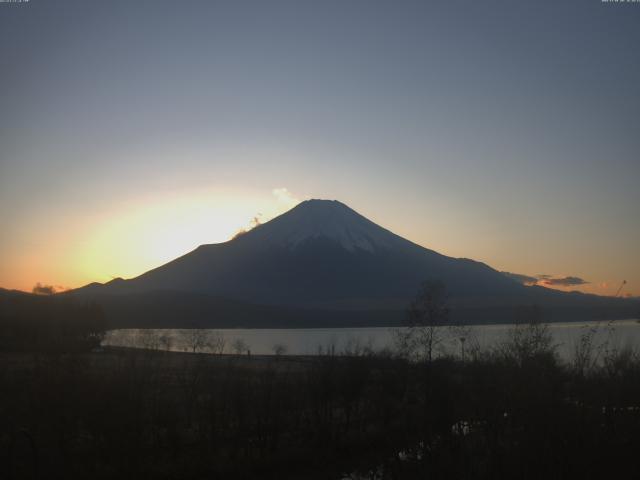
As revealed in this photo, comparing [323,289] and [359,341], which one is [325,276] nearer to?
[323,289]

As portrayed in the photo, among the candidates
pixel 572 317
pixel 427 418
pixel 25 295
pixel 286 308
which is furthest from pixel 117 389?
pixel 286 308

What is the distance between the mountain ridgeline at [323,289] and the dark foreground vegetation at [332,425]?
101558 millimetres

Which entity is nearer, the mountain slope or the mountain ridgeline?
the mountain ridgeline

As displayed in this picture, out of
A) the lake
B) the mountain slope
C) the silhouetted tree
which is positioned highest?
the mountain slope

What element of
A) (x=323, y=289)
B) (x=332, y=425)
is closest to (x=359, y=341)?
(x=332, y=425)

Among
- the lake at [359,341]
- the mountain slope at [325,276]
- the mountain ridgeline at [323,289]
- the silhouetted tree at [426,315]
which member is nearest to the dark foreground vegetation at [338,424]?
the lake at [359,341]

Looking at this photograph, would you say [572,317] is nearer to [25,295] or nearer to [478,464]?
[25,295]

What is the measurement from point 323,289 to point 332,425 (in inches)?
6412

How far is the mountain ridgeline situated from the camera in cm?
13188

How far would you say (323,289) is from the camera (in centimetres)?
18112

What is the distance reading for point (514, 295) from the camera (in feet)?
563

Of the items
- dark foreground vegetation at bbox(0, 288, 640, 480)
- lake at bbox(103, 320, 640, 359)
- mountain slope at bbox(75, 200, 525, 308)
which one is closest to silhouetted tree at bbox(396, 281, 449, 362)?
lake at bbox(103, 320, 640, 359)

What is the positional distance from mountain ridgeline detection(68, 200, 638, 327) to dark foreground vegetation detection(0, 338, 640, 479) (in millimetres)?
101558

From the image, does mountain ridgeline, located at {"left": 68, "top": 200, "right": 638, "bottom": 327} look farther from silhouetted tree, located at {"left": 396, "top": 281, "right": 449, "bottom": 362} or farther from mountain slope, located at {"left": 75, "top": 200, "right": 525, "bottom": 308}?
silhouetted tree, located at {"left": 396, "top": 281, "right": 449, "bottom": 362}
